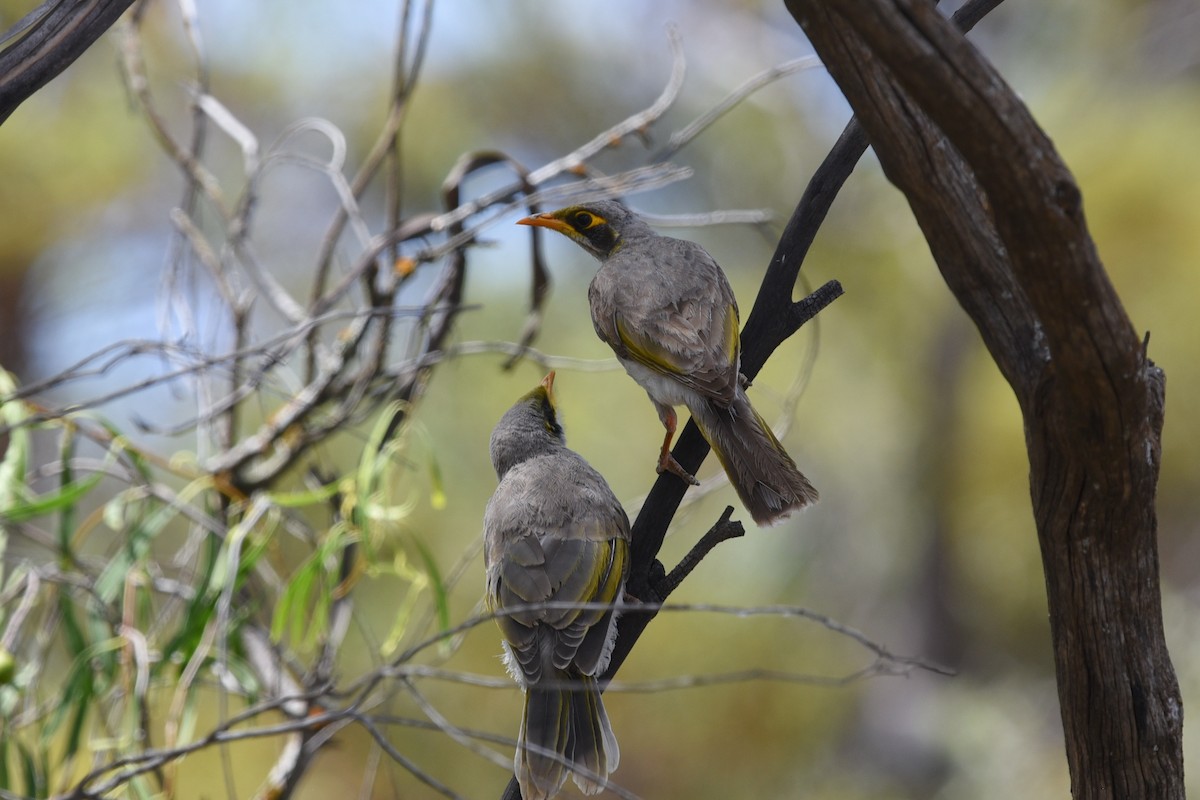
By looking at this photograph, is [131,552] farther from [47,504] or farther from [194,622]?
[47,504]

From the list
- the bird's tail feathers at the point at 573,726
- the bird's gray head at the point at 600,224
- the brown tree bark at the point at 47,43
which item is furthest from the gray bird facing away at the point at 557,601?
the brown tree bark at the point at 47,43

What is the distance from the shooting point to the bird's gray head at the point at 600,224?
3188 mm

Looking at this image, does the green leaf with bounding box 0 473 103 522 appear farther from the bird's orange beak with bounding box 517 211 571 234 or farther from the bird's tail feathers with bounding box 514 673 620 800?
the bird's orange beak with bounding box 517 211 571 234

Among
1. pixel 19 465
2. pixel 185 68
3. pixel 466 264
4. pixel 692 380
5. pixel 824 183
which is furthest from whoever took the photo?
pixel 185 68

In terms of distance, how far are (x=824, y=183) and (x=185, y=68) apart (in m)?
5.97

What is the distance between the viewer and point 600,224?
A: 10.6 ft

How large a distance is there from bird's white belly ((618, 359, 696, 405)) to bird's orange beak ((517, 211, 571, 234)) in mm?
509

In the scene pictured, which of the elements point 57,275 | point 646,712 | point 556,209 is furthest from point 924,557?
point 57,275

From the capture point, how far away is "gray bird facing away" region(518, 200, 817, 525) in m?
2.31

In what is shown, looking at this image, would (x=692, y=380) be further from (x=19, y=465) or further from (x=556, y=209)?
(x=19, y=465)

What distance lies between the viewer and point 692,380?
239 cm

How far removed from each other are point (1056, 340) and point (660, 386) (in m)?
1.26

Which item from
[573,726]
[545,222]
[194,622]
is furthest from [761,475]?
[194,622]

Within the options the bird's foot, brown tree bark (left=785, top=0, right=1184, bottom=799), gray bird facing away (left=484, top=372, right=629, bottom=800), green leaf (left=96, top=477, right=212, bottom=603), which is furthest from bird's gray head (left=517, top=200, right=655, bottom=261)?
brown tree bark (left=785, top=0, right=1184, bottom=799)
